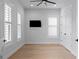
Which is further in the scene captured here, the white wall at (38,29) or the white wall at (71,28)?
the white wall at (38,29)

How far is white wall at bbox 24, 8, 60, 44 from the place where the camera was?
10836mm

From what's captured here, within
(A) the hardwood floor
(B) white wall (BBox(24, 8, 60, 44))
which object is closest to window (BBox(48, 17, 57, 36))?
(B) white wall (BBox(24, 8, 60, 44))

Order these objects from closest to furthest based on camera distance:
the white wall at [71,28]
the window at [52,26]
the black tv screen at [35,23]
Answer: the white wall at [71,28] < the black tv screen at [35,23] < the window at [52,26]

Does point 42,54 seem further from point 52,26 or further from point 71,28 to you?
point 52,26

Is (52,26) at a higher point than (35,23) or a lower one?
lower

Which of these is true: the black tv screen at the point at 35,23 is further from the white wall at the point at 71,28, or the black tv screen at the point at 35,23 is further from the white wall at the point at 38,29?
the white wall at the point at 71,28

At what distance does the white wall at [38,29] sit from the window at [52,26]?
0.26 meters

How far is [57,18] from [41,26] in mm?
1460

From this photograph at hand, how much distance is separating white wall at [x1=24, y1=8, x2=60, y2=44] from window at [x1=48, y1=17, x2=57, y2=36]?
26cm

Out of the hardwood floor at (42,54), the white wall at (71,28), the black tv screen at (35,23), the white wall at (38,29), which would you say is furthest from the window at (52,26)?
the hardwood floor at (42,54)

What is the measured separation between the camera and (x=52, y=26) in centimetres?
1090

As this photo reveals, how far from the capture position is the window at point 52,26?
10.9m

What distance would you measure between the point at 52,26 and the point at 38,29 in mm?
1173

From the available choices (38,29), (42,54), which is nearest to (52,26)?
(38,29)
